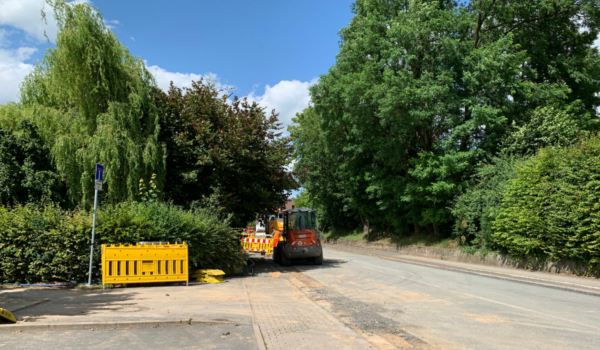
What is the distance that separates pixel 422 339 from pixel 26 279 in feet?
33.4

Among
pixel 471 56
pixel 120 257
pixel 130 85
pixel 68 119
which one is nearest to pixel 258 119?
pixel 130 85

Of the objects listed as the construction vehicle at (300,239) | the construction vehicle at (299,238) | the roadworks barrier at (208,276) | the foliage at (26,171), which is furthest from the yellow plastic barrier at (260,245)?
the roadworks barrier at (208,276)

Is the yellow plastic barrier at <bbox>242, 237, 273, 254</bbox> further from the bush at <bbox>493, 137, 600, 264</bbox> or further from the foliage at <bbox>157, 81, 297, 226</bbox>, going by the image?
the bush at <bbox>493, 137, 600, 264</bbox>

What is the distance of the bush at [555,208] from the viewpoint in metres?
14.2

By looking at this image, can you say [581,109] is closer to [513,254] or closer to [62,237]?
[513,254]

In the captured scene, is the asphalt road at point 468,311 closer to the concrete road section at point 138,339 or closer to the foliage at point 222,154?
the concrete road section at point 138,339

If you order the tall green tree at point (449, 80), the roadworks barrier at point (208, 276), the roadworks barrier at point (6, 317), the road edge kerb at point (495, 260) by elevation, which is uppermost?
the tall green tree at point (449, 80)

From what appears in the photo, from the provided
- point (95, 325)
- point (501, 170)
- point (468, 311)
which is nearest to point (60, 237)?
point (95, 325)

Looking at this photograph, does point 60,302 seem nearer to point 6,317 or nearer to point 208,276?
point 6,317

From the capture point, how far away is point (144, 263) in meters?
11.5

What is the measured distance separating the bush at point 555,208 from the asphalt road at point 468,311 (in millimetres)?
3133

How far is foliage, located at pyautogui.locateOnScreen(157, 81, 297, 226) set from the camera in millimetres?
16266

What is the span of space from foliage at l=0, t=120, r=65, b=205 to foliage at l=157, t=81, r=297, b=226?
4790 mm

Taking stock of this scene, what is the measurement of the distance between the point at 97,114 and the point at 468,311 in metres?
14.1
